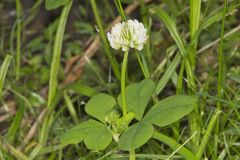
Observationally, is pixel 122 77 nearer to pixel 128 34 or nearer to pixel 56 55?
pixel 128 34

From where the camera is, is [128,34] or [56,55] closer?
[128,34]

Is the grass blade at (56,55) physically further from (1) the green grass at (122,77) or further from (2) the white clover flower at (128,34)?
(2) the white clover flower at (128,34)

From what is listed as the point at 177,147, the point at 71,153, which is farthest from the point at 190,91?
the point at 71,153

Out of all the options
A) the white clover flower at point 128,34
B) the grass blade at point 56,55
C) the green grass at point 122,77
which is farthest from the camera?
the grass blade at point 56,55

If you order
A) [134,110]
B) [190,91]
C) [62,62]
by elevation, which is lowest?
[62,62]

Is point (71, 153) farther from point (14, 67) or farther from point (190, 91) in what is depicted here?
point (14, 67)

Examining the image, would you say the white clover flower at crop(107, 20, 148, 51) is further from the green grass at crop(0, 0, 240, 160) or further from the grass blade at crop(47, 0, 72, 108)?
the grass blade at crop(47, 0, 72, 108)

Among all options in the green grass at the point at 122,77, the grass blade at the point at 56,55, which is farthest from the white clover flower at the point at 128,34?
the grass blade at the point at 56,55

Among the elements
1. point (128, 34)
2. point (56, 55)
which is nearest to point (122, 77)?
point (128, 34)
